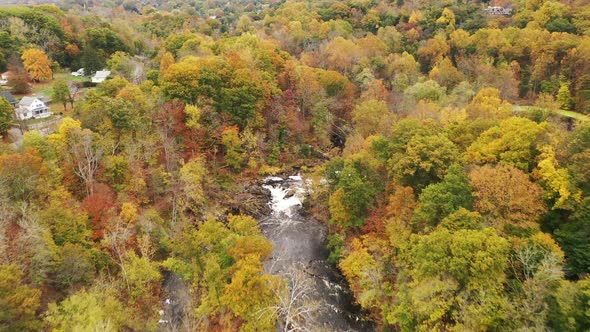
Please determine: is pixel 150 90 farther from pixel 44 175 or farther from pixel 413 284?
pixel 413 284

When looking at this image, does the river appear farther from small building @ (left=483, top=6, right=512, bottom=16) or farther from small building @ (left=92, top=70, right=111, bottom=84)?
small building @ (left=483, top=6, right=512, bottom=16)

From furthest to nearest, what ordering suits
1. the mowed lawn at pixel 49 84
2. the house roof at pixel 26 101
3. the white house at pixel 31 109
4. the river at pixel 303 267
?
the mowed lawn at pixel 49 84
the house roof at pixel 26 101
the white house at pixel 31 109
the river at pixel 303 267

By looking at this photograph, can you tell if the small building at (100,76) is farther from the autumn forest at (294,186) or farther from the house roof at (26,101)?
the house roof at (26,101)

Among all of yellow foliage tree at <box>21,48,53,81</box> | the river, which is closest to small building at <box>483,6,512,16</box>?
the river

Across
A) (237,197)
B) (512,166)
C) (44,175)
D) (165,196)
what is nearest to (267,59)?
(237,197)

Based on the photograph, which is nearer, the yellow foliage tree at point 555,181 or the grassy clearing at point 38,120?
the yellow foliage tree at point 555,181

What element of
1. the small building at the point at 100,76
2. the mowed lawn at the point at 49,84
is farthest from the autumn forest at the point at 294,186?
the mowed lawn at the point at 49,84

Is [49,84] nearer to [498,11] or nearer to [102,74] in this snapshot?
[102,74]
